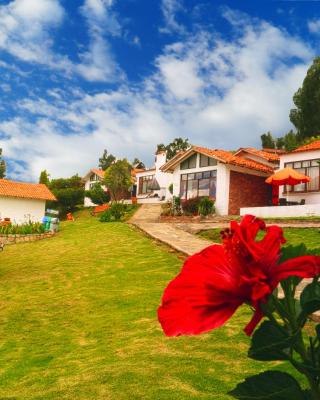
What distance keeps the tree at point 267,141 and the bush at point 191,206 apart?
88.4ft

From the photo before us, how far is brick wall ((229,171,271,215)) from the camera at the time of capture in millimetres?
27797

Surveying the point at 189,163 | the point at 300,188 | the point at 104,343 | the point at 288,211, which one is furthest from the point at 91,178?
the point at 104,343

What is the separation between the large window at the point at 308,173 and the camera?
2467 centimetres

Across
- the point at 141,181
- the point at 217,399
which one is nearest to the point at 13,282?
the point at 217,399

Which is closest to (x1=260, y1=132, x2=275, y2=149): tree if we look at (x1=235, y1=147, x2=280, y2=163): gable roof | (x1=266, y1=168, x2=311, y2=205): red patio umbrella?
(x1=235, y1=147, x2=280, y2=163): gable roof

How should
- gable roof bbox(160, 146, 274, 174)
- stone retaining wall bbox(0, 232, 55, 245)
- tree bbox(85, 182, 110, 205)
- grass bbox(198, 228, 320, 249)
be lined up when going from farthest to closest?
1. tree bbox(85, 182, 110, 205)
2. gable roof bbox(160, 146, 274, 174)
3. stone retaining wall bbox(0, 232, 55, 245)
4. grass bbox(198, 228, 320, 249)

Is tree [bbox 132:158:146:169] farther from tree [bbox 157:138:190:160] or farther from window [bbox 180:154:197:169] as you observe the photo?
window [bbox 180:154:197:169]

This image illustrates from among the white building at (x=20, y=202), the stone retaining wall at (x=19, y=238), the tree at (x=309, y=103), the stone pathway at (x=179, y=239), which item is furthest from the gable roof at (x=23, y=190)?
the tree at (x=309, y=103)

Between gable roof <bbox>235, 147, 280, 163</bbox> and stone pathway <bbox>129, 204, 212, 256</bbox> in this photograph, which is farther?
gable roof <bbox>235, 147, 280, 163</bbox>

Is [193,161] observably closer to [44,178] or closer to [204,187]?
[204,187]

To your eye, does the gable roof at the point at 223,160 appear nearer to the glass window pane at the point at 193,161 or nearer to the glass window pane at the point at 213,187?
the glass window pane at the point at 193,161

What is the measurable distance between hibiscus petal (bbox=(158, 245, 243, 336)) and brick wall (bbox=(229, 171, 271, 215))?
27.0 meters

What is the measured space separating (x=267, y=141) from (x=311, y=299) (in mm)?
53510

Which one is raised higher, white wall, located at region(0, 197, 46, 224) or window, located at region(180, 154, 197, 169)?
window, located at region(180, 154, 197, 169)
